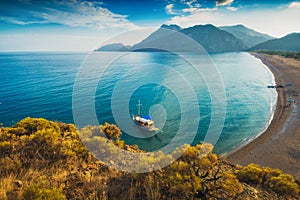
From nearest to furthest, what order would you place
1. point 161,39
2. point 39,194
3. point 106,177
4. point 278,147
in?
1. point 39,194
2. point 106,177
3. point 161,39
4. point 278,147

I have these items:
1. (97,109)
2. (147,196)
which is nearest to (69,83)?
(97,109)

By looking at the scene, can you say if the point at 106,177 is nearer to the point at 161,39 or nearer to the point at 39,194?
the point at 39,194

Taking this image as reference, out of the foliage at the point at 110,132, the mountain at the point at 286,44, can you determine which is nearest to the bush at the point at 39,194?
the foliage at the point at 110,132

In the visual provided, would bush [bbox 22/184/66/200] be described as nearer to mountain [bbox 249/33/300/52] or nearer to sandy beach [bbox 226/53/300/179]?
sandy beach [bbox 226/53/300/179]

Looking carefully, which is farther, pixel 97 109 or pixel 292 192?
pixel 97 109

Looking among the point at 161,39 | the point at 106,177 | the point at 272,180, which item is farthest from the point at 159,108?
the point at 106,177

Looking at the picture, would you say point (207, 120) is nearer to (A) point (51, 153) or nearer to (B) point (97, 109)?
(B) point (97, 109)

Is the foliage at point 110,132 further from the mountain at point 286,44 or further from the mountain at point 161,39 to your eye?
the mountain at point 286,44

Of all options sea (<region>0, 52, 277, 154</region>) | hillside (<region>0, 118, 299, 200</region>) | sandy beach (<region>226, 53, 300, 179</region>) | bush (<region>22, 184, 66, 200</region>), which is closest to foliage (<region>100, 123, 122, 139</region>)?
hillside (<region>0, 118, 299, 200</region>)
